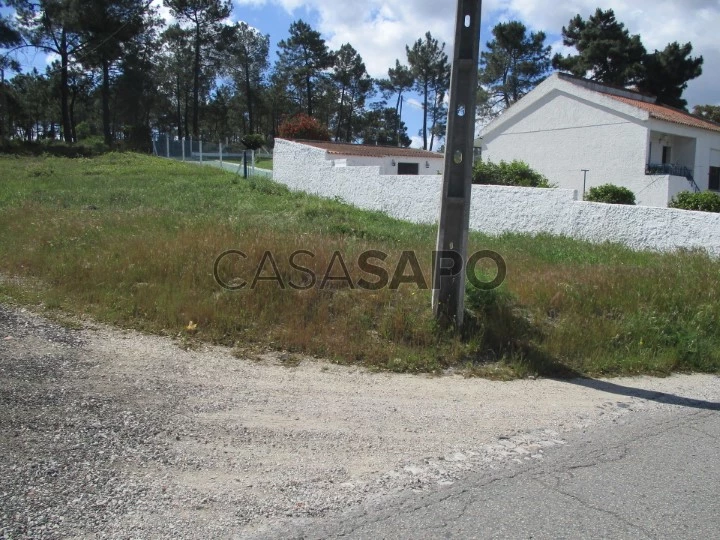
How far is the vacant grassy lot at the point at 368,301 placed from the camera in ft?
20.8

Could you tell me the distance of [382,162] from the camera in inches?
1088

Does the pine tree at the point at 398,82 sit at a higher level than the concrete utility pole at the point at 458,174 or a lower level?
higher

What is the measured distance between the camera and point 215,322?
6570mm

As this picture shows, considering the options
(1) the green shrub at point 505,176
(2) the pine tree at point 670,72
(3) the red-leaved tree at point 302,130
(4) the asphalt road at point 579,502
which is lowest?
(4) the asphalt road at point 579,502

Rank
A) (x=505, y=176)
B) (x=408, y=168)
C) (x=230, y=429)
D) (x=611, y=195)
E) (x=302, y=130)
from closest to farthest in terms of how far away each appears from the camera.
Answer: (x=230, y=429) → (x=611, y=195) → (x=505, y=176) → (x=408, y=168) → (x=302, y=130)

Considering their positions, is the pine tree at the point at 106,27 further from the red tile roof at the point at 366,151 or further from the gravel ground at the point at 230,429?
the gravel ground at the point at 230,429

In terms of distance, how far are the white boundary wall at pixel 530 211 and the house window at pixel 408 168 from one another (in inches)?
286

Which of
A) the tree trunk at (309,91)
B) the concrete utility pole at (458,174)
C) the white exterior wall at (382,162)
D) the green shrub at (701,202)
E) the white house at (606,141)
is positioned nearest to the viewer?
the concrete utility pole at (458,174)

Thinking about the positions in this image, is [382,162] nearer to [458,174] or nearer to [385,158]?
[385,158]

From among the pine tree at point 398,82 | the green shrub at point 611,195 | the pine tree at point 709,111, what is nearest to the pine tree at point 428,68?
the pine tree at point 398,82

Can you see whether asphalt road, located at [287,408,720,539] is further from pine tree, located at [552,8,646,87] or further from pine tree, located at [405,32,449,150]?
pine tree, located at [405,32,449,150]

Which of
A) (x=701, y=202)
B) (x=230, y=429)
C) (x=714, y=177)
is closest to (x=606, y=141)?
(x=714, y=177)

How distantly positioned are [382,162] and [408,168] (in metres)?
2.78

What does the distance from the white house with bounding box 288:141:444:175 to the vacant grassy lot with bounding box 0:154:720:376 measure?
13.6m
